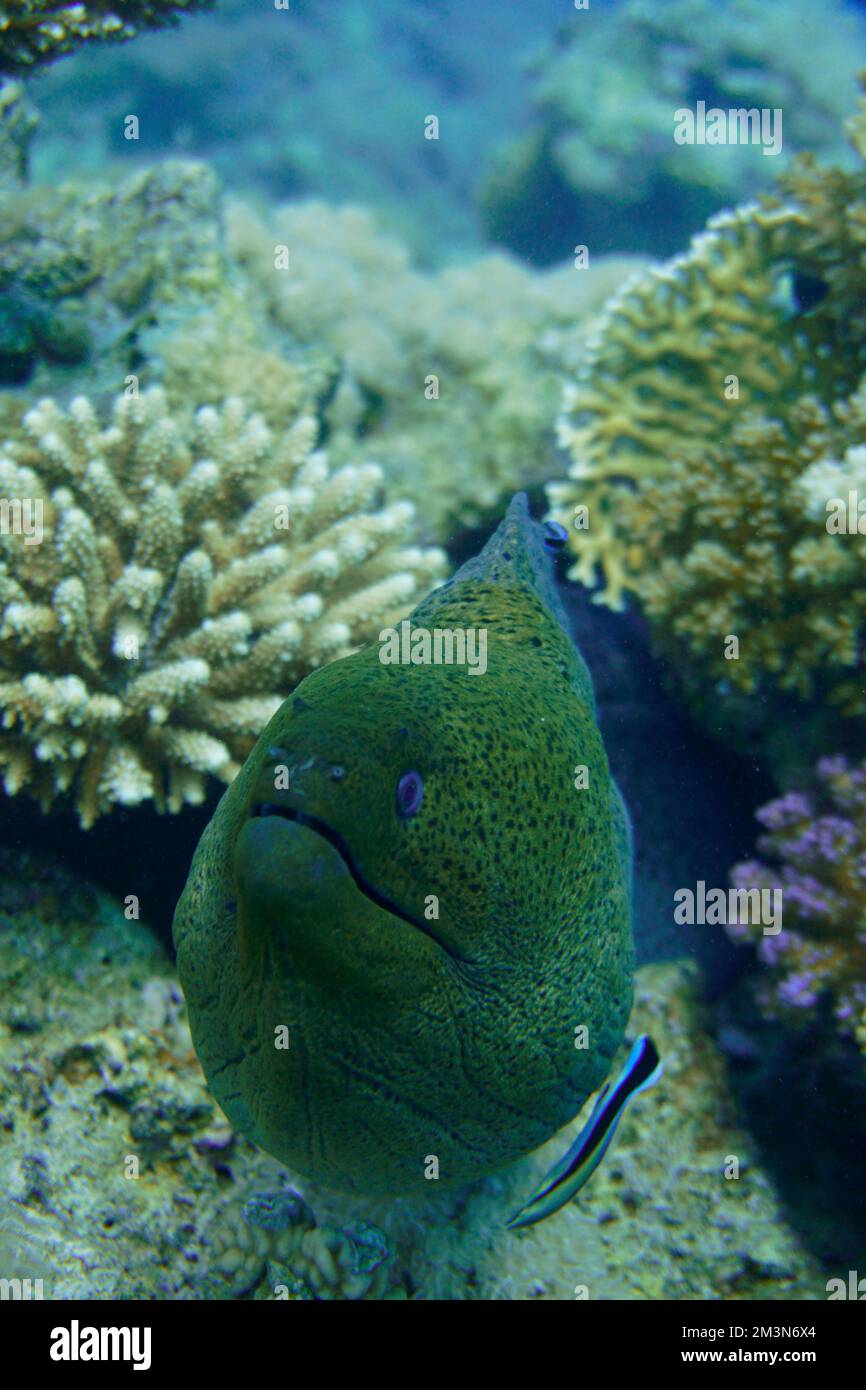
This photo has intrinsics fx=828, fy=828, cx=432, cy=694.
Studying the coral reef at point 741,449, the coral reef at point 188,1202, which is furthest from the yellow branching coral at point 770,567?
the coral reef at point 188,1202

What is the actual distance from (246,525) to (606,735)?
1.83 m

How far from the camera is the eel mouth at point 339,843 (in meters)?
1.36

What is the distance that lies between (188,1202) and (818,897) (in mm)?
2605

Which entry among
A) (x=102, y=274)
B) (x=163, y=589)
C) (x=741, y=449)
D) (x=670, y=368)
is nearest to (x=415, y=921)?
(x=163, y=589)

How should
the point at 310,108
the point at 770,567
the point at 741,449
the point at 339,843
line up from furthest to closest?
the point at 310,108
the point at 741,449
the point at 770,567
the point at 339,843

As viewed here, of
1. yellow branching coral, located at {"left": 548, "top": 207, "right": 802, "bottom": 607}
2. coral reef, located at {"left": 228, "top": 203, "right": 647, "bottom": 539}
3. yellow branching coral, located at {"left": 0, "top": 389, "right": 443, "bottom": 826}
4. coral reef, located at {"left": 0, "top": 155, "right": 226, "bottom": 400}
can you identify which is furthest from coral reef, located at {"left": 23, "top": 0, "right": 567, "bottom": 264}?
yellow branching coral, located at {"left": 0, "top": 389, "right": 443, "bottom": 826}

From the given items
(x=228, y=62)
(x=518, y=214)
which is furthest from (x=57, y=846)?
(x=228, y=62)

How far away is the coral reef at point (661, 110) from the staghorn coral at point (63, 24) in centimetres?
1119

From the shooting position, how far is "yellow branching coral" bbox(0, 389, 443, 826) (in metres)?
2.90

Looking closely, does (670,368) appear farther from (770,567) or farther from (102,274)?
(102,274)

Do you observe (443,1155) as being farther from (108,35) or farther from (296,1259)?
(108,35)

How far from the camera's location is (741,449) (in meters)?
3.99

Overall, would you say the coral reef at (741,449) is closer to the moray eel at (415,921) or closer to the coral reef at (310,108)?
the moray eel at (415,921)
